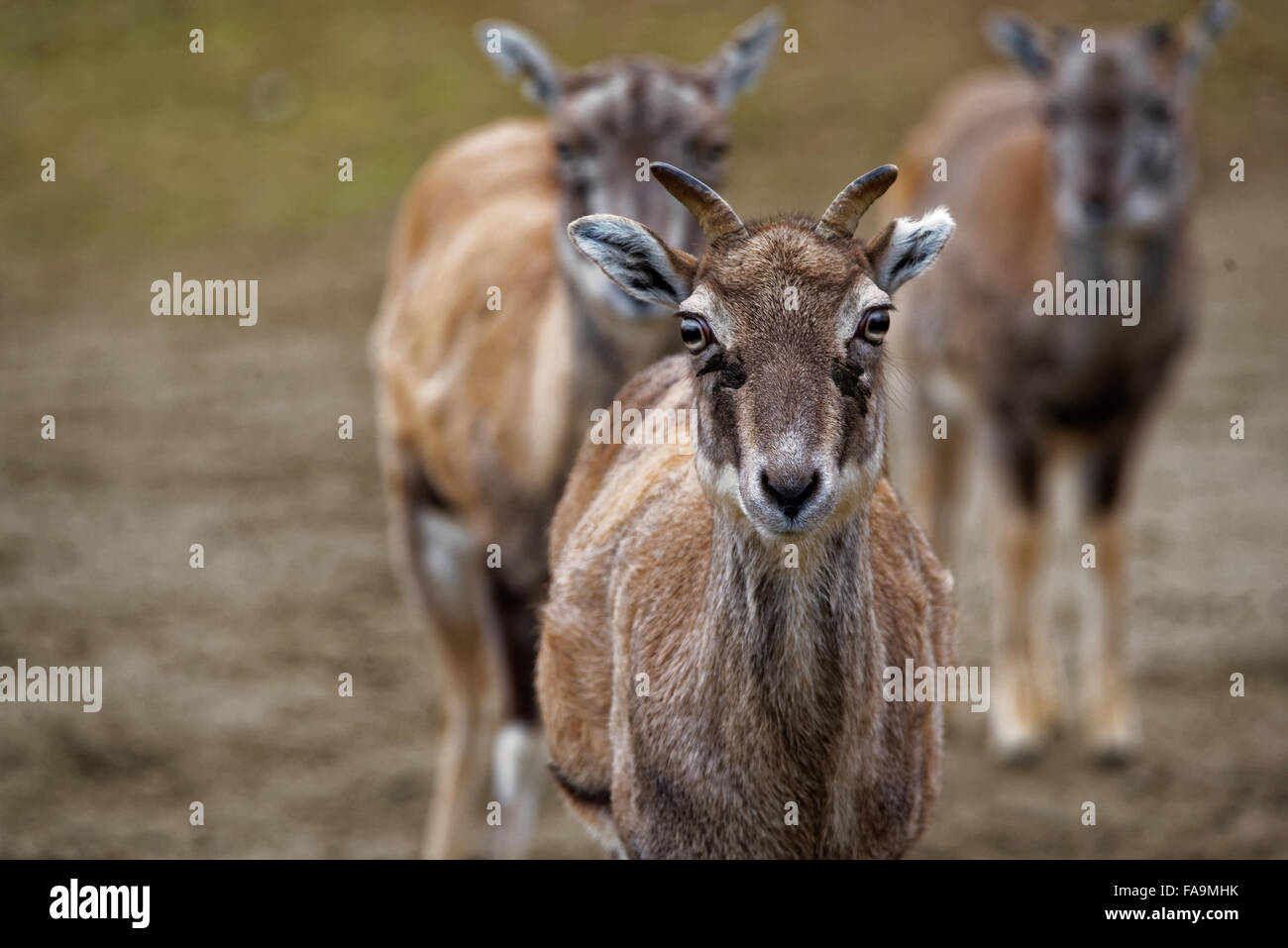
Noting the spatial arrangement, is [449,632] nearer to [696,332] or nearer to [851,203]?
[696,332]

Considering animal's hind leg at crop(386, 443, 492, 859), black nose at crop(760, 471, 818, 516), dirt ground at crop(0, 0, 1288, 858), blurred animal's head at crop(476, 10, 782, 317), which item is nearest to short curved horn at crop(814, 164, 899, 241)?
black nose at crop(760, 471, 818, 516)

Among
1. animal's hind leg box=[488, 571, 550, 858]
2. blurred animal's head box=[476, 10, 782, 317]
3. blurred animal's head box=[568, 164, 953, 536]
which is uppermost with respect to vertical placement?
blurred animal's head box=[476, 10, 782, 317]

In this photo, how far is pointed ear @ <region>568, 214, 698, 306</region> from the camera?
14.6 feet

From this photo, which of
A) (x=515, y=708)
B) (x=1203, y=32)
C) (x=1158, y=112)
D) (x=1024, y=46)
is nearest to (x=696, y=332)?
(x=515, y=708)

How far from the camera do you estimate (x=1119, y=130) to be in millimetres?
8602

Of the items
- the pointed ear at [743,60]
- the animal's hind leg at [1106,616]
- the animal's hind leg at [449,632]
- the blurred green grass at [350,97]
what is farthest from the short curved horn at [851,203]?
the blurred green grass at [350,97]

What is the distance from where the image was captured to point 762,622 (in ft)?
14.5

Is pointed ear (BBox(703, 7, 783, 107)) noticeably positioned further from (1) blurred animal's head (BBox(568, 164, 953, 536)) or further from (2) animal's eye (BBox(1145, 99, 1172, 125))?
(1) blurred animal's head (BBox(568, 164, 953, 536))

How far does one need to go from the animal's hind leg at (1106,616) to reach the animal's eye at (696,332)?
525cm

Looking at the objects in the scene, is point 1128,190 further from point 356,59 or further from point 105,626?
point 356,59

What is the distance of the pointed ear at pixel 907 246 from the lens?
443 cm

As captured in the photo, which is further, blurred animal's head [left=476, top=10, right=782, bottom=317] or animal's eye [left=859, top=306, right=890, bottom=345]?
blurred animal's head [left=476, top=10, right=782, bottom=317]

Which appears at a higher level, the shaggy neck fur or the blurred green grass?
the blurred green grass

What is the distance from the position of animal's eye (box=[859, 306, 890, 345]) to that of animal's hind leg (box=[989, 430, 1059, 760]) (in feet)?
16.3
